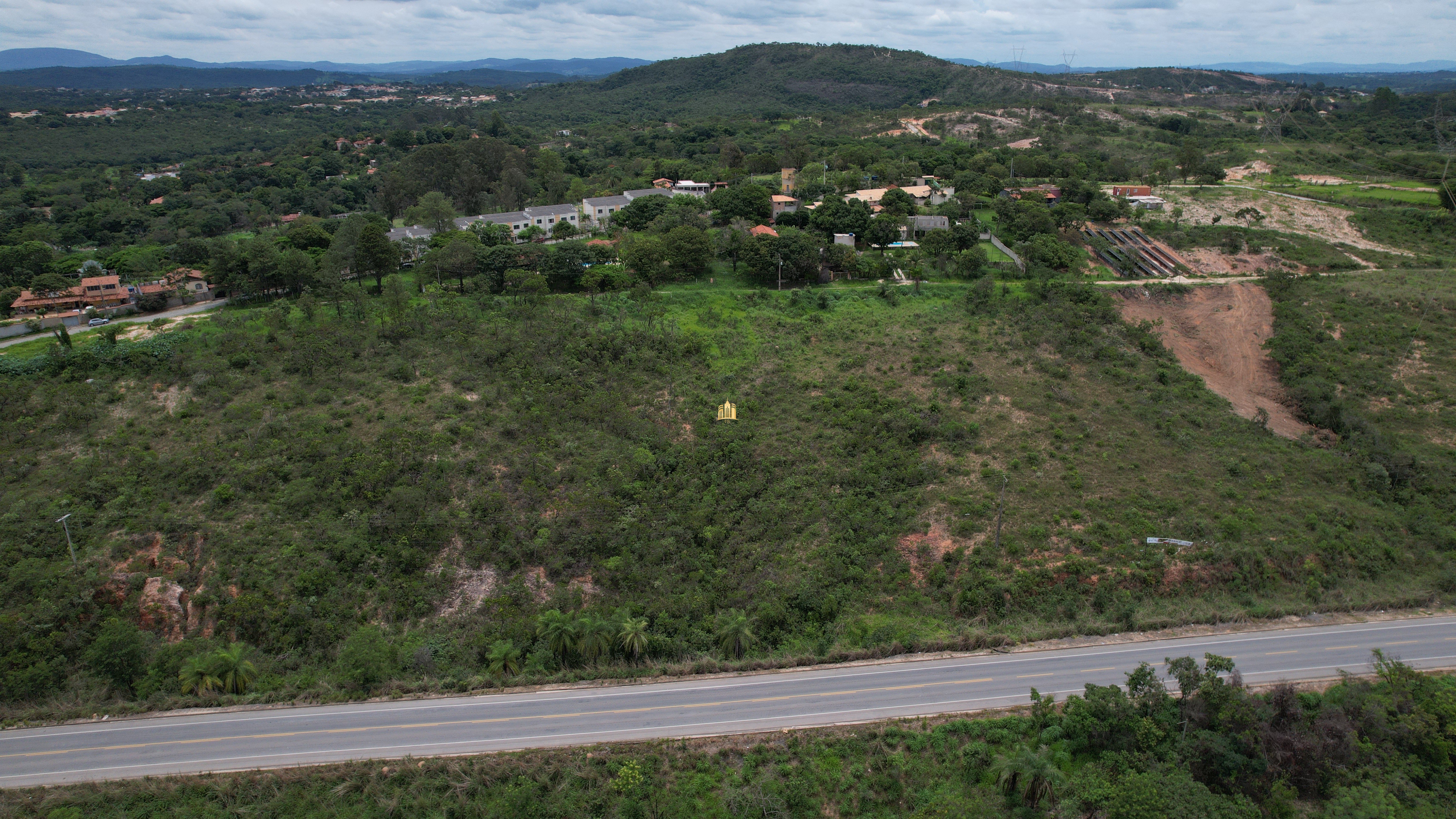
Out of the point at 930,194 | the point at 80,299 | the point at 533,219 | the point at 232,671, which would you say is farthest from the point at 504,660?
the point at 930,194

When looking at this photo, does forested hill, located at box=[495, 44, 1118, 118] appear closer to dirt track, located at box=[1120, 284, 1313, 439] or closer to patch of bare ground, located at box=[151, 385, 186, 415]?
dirt track, located at box=[1120, 284, 1313, 439]

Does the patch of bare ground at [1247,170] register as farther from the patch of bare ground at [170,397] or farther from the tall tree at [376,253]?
the patch of bare ground at [170,397]

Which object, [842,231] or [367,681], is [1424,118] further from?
[367,681]

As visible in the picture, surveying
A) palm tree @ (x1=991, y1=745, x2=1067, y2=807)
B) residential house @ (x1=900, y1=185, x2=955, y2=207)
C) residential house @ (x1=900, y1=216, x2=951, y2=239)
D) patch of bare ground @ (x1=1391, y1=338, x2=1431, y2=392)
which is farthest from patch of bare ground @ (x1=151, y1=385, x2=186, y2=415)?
patch of bare ground @ (x1=1391, y1=338, x2=1431, y2=392)

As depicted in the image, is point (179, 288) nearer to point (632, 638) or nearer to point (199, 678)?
point (199, 678)

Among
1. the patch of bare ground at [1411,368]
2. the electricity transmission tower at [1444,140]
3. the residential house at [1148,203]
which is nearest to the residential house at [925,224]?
the residential house at [1148,203]
